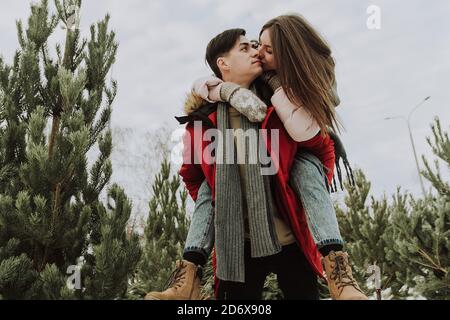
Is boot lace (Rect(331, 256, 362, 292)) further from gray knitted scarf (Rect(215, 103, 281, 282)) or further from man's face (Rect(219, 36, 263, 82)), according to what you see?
man's face (Rect(219, 36, 263, 82))

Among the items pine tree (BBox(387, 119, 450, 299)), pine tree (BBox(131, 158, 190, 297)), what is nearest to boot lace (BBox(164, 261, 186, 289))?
pine tree (BBox(131, 158, 190, 297))

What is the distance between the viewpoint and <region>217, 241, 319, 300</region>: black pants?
191cm

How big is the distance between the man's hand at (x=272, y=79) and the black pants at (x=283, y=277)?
0.72 metres

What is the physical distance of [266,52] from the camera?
207 centimetres

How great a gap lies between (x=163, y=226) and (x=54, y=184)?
2890 mm

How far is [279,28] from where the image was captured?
2004mm

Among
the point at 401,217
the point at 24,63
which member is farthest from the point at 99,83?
the point at 401,217

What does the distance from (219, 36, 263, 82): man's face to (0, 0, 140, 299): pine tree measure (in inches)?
52.8

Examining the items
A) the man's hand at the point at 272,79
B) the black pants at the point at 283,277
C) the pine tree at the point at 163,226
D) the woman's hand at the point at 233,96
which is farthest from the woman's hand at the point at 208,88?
the pine tree at the point at 163,226

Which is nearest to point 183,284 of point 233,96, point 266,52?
point 233,96

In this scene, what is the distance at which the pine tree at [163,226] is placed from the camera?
5.38 metres

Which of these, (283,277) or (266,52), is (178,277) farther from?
(266,52)

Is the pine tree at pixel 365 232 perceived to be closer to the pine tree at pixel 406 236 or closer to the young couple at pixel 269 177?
the pine tree at pixel 406 236
